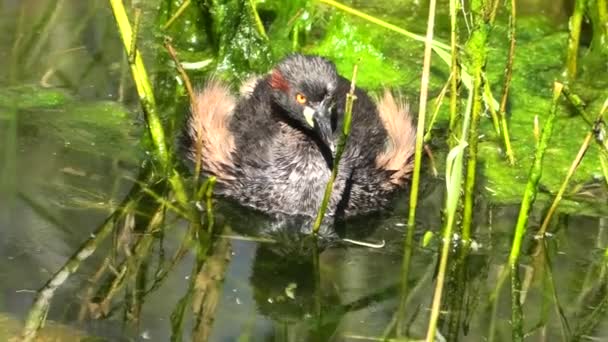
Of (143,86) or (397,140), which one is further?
(397,140)

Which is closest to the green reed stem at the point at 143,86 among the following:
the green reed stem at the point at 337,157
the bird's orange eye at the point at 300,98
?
the bird's orange eye at the point at 300,98

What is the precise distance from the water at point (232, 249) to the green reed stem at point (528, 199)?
0.14 ft

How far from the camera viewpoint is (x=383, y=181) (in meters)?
5.92

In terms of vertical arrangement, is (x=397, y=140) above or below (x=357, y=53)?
below

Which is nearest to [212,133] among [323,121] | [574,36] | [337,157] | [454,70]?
[323,121]

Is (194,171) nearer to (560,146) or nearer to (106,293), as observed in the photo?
(106,293)

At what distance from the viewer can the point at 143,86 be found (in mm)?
5375

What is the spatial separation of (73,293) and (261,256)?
2.79ft

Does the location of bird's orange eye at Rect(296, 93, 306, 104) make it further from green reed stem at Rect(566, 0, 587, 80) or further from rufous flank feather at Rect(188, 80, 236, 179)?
green reed stem at Rect(566, 0, 587, 80)

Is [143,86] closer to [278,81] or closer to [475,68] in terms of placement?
[278,81]

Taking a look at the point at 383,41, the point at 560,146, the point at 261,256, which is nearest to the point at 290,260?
the point at 261,256

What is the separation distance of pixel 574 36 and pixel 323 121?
1929 mm

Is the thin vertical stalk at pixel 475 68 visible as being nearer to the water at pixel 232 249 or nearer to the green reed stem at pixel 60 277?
the water at pixel 232 249

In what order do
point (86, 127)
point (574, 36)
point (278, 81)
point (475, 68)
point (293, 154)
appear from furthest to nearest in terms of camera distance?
point (574, 36), point (86, 127), point (293, 154), point (278, 81), point (475, 68)
